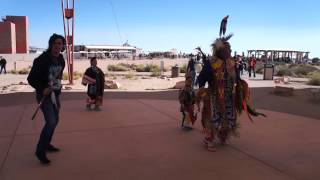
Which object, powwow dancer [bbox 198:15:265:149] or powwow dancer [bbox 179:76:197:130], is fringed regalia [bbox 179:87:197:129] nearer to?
powwow dancer [bbox 179:76:197:130]

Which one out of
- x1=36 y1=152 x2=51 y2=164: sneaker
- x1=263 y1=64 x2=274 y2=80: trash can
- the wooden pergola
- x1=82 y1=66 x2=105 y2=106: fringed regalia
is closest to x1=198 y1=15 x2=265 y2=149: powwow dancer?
x1=36 y1=152 x2=51 y2=164: sneaker

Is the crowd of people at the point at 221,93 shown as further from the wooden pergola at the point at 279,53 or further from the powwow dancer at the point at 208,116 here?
the wooden pergola at the point at 279,53

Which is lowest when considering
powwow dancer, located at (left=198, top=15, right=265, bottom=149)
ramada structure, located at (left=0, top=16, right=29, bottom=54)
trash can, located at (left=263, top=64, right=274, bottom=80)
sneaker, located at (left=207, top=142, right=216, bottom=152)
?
sneaker, located at (left=207, top=142, right=216, bottom=152)

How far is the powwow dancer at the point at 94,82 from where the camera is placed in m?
10.7

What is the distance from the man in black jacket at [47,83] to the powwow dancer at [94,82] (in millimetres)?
4854

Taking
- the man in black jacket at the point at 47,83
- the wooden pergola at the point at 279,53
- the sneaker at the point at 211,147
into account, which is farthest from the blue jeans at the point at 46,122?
the wooden pergola at the point at 279,53

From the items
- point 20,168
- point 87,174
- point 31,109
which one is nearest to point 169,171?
point 87,174

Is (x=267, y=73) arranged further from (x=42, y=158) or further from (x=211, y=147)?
(x=42, y=158)

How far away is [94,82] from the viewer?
10.7m

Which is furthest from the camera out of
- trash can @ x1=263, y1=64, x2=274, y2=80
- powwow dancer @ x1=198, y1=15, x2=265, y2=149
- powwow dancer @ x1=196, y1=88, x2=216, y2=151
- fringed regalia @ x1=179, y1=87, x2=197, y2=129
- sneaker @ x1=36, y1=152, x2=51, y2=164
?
trash can @ x1=263, y1=64, x2=274, y2=80

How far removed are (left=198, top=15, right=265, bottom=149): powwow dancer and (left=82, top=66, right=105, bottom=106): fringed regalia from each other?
15.4 feet

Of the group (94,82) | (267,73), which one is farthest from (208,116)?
(267,73)

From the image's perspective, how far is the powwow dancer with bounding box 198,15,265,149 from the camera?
6.50 m

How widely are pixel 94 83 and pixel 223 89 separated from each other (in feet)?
16.4
